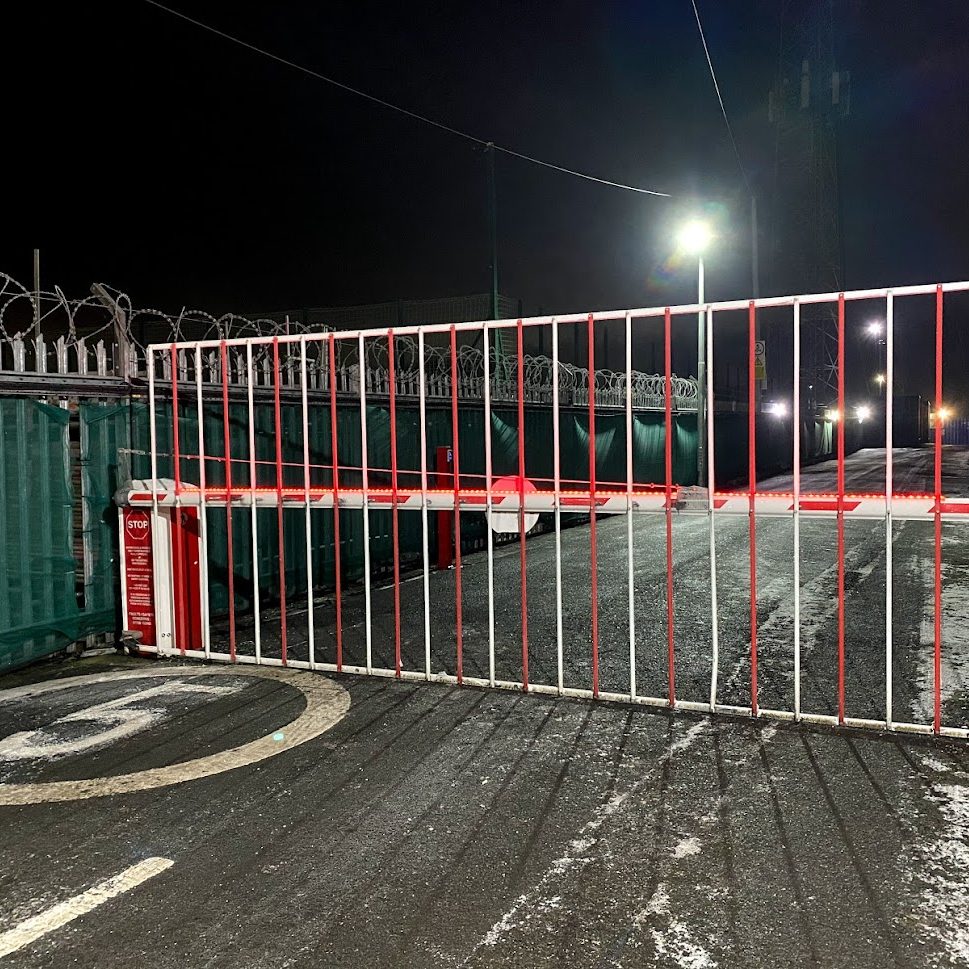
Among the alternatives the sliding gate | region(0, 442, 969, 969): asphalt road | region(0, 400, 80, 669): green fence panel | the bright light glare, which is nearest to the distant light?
the bright light glare

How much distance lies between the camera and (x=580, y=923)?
10.3 feet

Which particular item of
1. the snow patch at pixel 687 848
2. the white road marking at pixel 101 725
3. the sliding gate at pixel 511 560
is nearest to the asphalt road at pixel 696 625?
the sliding gate at pixel 511 560

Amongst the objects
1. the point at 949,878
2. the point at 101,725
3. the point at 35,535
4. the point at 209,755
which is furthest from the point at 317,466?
the point at 949,878

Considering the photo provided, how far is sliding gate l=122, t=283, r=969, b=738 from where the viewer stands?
5.48 m

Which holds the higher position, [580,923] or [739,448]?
[739,448]

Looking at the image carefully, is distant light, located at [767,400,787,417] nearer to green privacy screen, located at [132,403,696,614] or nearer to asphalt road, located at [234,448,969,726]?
green privacy screen, located at [132,403,696,614]

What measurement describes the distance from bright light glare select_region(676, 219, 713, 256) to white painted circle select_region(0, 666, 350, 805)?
579 inches

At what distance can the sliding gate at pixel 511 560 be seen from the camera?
18.0 feet

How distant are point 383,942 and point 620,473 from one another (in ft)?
55.3

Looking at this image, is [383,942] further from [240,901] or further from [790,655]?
[790,655]

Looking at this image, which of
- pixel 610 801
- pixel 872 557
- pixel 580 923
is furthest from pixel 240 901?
pixel 872 557

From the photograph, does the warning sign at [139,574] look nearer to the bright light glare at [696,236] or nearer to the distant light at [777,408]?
the bright light glare at [696,236]

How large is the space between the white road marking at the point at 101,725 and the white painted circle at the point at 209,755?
42 cm

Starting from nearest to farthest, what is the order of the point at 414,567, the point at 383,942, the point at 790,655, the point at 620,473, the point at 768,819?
1. the point at 383,942
2. the point at 768,819
3. the point at 790,655
4. the point at 414,567
5. the point at 620,473
